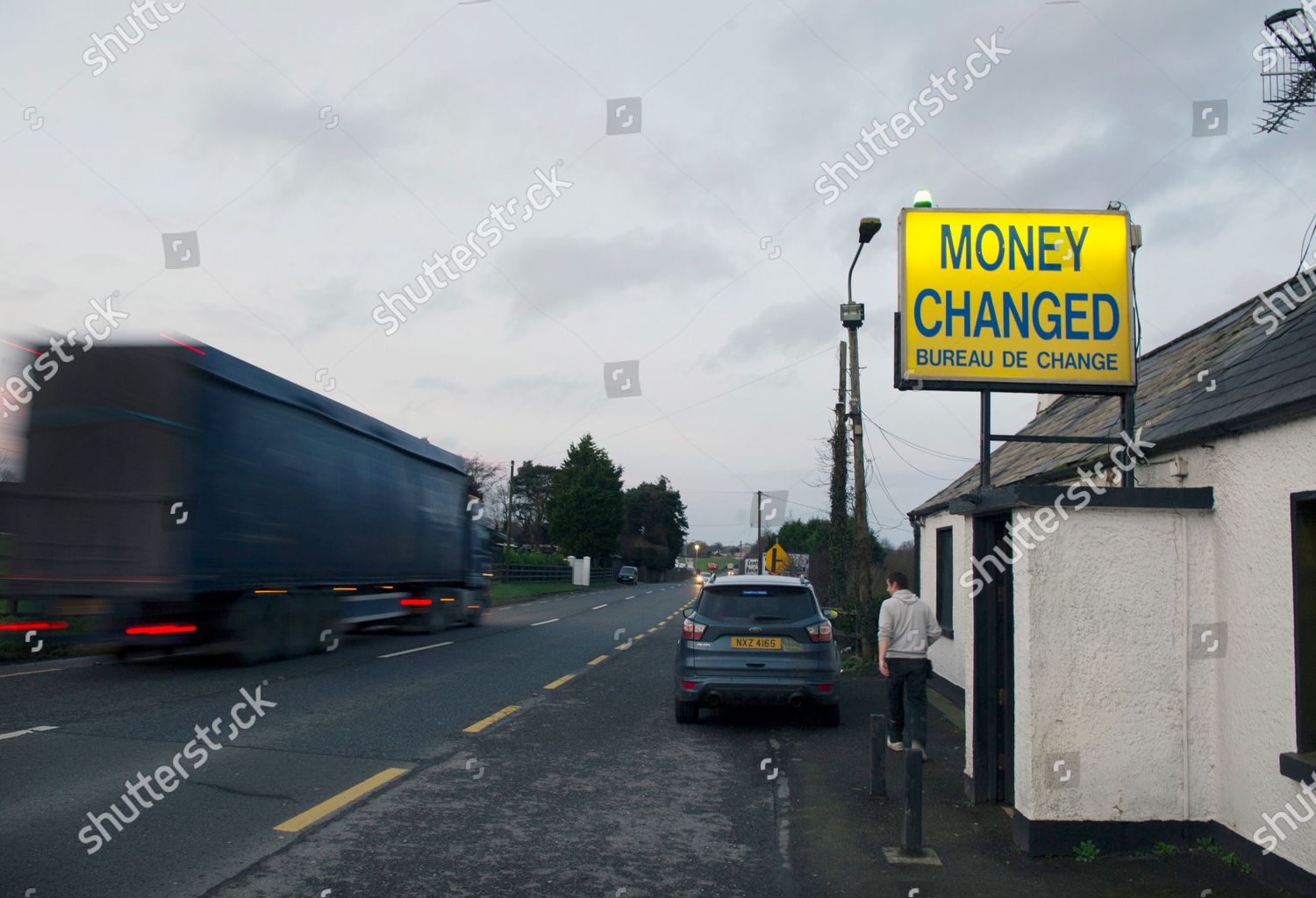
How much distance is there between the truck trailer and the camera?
11.3 metres

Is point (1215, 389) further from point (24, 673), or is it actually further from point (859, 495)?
point (24, 673)

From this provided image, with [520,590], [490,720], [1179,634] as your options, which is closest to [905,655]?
[1179,634]

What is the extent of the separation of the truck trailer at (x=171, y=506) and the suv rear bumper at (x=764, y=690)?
6492 mm

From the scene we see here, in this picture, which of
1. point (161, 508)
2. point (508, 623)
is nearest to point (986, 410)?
point (161, 508)

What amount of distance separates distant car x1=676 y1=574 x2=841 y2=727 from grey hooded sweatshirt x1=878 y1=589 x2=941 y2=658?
114 cm

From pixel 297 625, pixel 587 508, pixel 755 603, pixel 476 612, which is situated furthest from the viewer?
pixel 587 508

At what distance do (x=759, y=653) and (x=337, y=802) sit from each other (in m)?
4.47

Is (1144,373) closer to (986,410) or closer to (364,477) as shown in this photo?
(986,410)

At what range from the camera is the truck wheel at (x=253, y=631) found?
512 inches

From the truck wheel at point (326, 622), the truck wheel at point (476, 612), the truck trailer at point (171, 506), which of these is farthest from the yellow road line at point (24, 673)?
the truck wheel at point (476, 612)

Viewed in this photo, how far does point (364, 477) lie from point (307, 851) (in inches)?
490

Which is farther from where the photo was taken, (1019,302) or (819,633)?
(819,633)

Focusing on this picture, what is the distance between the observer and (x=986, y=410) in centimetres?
721

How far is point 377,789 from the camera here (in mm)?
6738
